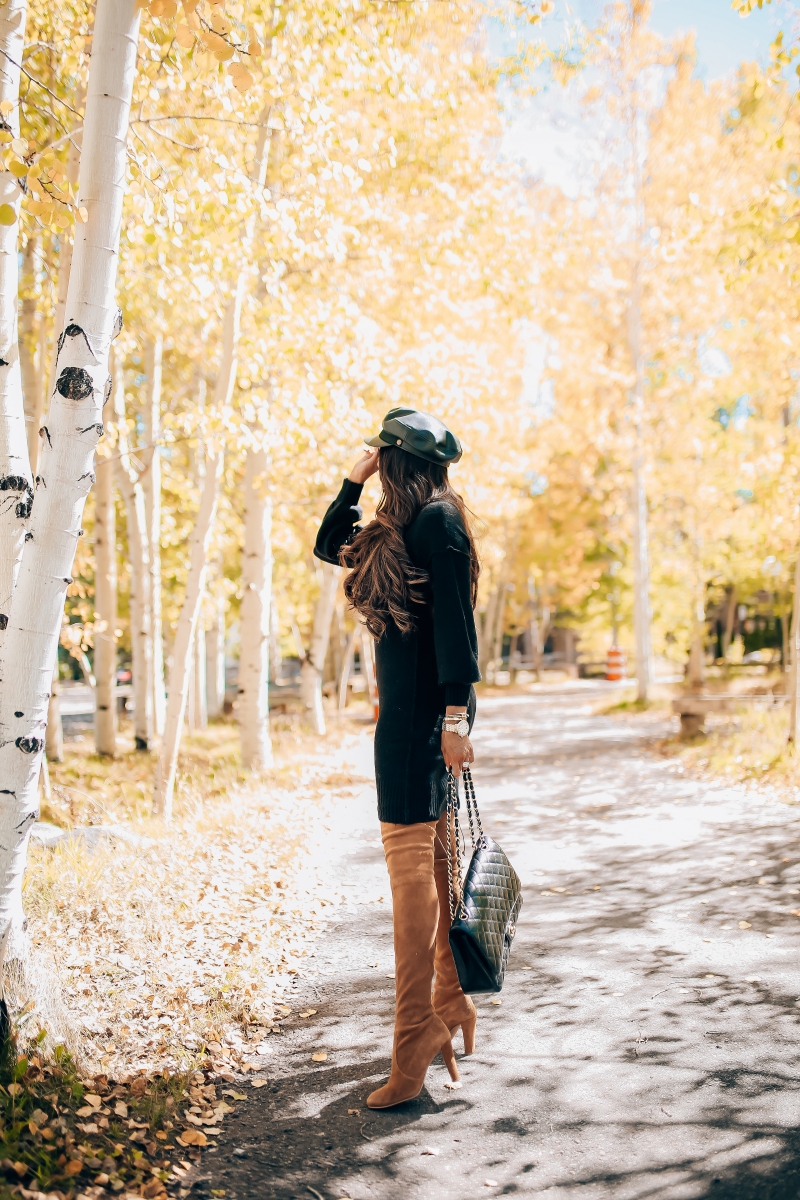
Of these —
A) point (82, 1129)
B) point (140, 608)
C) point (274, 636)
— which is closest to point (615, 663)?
point (274, 636)

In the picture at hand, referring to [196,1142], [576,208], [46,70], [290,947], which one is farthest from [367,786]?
[576,208]

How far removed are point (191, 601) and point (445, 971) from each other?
5002 mm

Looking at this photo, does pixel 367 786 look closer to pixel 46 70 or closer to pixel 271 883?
pixel 271 883

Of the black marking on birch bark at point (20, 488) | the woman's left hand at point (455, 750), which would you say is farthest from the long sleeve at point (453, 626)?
the black marking on birch bark at point (20, 488)

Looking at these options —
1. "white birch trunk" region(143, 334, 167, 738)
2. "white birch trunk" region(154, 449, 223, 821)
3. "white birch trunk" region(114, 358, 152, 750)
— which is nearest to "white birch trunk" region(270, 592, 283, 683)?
"white birch trunk" region(143, 334, 167, 738)

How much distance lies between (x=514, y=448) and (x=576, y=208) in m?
5.51

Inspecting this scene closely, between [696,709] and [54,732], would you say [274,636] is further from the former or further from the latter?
[696,709]

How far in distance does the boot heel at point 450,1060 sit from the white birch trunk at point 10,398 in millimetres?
2444

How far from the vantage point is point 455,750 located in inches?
117

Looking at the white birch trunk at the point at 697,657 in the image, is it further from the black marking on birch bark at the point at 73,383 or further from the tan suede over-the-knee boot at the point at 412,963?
the black marking on birch bark at the point at 73,383

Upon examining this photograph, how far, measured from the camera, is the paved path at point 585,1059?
2.57 metres

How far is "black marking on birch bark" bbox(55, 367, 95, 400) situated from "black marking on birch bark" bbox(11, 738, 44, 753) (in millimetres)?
1223

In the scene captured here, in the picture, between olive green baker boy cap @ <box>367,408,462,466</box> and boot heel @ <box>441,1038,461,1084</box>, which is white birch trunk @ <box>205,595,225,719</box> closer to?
olive green baker boy cap @ <box>367,408,462,466</box>

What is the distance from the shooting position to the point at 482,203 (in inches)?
370
